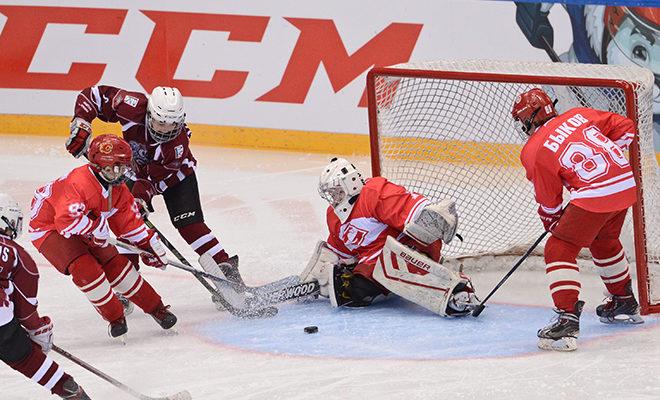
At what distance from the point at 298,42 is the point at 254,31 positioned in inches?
11.0

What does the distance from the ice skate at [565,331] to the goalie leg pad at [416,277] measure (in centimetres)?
48

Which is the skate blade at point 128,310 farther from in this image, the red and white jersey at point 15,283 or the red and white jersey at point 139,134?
the red and white jersey at point 15,283

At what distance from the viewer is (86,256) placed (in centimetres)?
460

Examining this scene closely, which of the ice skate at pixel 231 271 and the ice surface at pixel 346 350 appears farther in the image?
the ice skate at pixel 231 271

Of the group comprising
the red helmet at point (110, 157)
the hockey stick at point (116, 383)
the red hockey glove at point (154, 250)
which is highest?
the red helmet at point (110, 157)

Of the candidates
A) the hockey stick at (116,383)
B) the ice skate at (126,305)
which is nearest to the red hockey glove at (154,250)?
the ice skate at (126,305)

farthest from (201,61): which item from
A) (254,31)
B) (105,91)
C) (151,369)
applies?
(151,369)

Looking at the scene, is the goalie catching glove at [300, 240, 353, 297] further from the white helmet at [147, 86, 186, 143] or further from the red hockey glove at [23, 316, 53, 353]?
the red hockey glove at [23, 316, 53, 353]

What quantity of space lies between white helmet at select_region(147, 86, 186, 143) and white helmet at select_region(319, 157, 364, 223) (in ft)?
1.97

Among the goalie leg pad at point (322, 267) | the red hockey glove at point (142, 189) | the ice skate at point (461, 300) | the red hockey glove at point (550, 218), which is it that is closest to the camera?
the red hockey glove at point (550, 218)

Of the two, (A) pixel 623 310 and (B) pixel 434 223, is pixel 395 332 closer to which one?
(B) pixel 434 223

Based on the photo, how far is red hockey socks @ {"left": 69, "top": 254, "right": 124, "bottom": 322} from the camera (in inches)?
180

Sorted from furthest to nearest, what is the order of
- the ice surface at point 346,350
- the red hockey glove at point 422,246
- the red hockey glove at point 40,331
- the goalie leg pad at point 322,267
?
the goalie leg pad at point 322,267, the red hockey glove at point 422,246, the ice surface at point 346,350, the red hockey glove at point 40,331

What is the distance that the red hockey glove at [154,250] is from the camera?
4715mm
